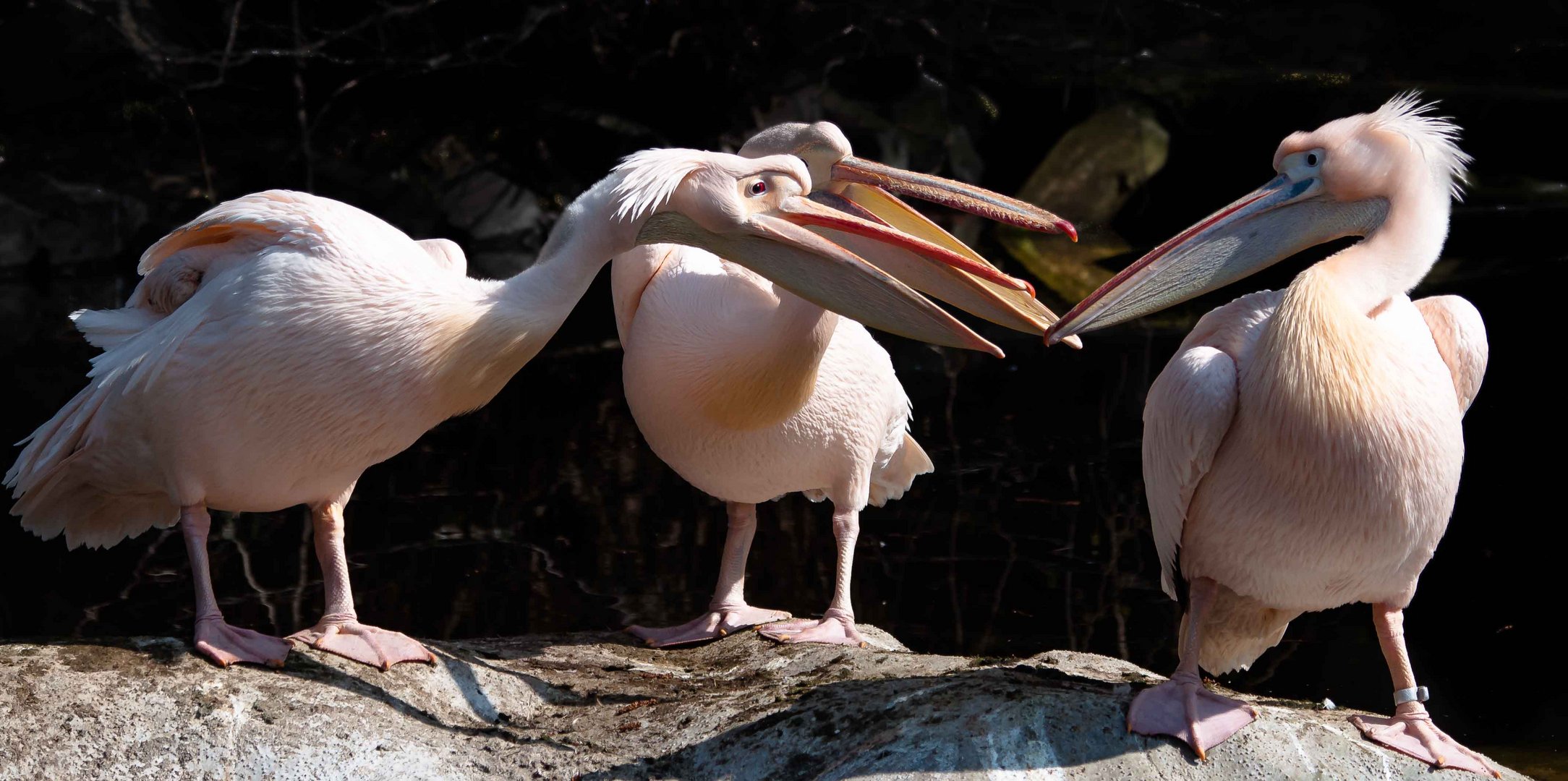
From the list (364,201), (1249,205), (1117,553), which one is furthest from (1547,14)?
(1249,205)

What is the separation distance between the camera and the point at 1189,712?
2805mm

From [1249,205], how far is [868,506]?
2.80 m

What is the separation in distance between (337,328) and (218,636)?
693 mm

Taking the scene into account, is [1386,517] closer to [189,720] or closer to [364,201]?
[189,720]

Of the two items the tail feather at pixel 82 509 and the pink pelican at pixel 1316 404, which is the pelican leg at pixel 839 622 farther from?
the tail feather at pixel 82 509

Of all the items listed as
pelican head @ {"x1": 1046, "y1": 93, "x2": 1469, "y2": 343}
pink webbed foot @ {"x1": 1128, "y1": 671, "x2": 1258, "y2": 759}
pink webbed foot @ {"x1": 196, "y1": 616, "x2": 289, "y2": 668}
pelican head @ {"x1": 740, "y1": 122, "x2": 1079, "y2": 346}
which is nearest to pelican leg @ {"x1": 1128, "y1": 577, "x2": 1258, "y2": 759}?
pink webbed foot @ {"x1": 1128, "y1": 671, "x2": 1258, "y2": 759}

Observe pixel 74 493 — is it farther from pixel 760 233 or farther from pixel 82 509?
pixel 760 233

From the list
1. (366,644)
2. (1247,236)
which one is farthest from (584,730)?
(1247,236)

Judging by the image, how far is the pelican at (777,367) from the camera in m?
3.69

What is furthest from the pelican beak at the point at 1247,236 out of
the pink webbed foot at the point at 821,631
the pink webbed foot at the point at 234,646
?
the pink webbed foot at the point at 234,646

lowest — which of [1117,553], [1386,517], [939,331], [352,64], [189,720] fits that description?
[1117,553]

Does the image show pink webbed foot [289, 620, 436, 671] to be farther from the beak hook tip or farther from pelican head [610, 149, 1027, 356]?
the beak hook tip

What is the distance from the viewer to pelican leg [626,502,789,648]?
4090 millimetres

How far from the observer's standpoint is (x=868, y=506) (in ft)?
18.8
